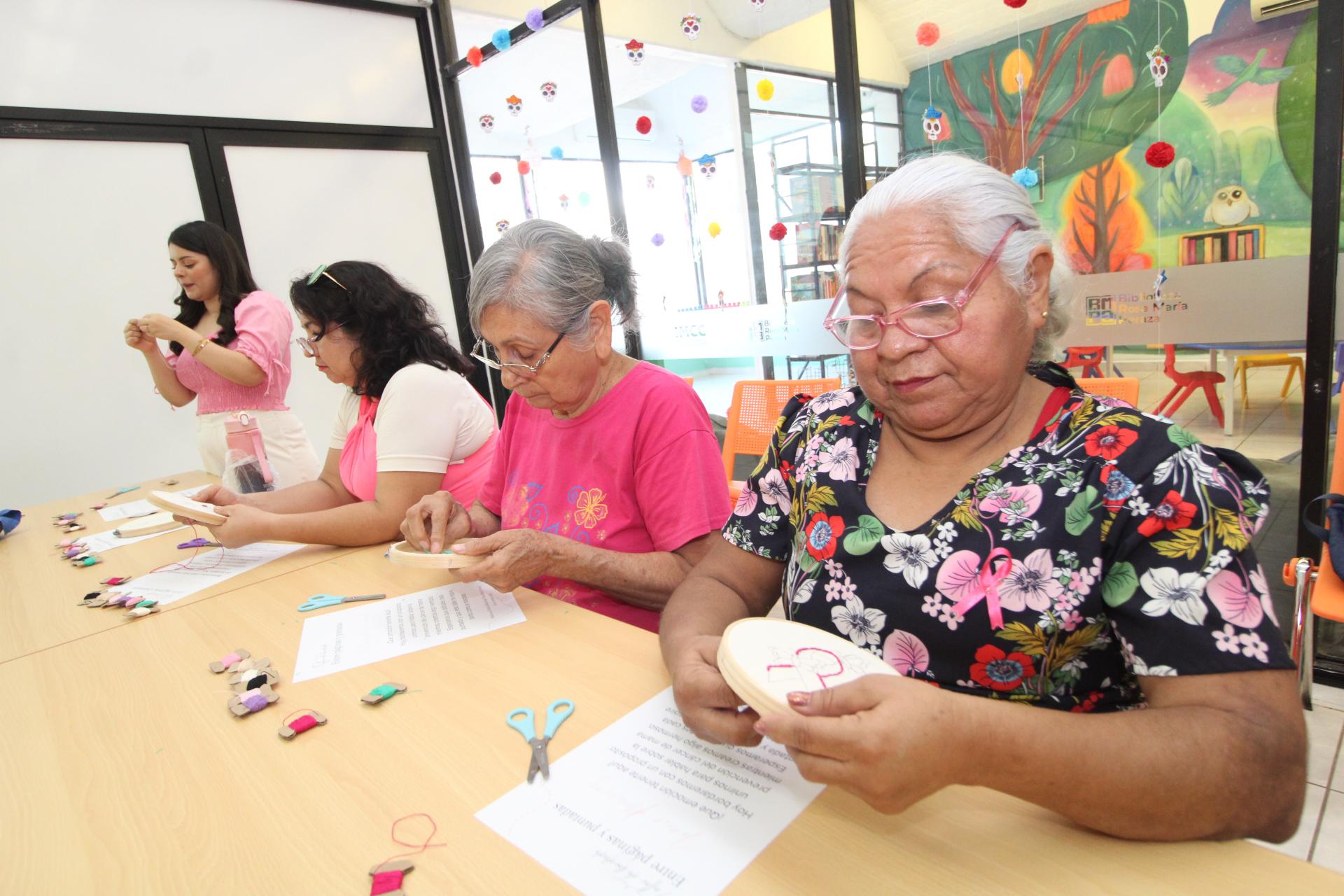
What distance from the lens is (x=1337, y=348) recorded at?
198 centimetres

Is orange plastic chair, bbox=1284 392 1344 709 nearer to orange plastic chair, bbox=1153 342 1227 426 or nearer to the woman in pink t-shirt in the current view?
orange plastic chair, bbox=1153 342 1227 426

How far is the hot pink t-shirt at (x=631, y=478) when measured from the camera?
1391 millimetres

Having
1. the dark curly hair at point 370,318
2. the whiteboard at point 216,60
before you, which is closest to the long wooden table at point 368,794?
the dark curly hair at point 370,318

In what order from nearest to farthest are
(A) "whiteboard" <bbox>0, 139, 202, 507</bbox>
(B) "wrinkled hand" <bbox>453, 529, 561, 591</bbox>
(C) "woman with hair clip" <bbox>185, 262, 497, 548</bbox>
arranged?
1. (B) "wrinkled hand" <bbox>453, 529, 561, 591</bbox>
2. (C) "woman with hair clip" <bbox>185, 262, 497, 548</bbox>
3. (A) "whiteboard" <bbox>0, 139, 202, 507</bbox>

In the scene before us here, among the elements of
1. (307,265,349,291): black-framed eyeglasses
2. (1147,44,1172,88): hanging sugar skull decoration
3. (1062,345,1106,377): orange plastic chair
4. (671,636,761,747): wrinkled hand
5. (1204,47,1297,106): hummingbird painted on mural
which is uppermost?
(1147,44,1172,88): hanging sugar skull decoration

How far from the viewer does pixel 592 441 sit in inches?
58.5

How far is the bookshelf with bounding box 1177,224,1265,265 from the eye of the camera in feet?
6.73

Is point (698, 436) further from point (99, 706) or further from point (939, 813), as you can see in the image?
point (99, 706)

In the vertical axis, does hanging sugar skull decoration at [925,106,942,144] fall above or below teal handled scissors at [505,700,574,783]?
above

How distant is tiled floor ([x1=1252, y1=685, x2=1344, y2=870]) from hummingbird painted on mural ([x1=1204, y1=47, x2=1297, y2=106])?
1635 millimetres

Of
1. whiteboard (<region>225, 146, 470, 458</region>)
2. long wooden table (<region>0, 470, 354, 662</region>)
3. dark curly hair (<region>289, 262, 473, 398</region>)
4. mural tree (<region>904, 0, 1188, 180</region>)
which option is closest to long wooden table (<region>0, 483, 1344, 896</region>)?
long wooden table (<region>0, 470, 354, 662</region>)

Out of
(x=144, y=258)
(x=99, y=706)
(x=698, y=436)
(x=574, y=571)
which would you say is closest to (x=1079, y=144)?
(x=698, y=436)

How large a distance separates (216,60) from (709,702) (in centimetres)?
460

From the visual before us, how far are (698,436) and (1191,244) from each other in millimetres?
1746
